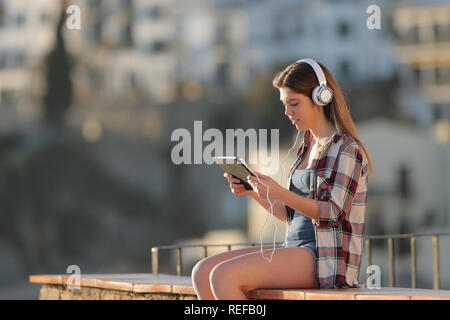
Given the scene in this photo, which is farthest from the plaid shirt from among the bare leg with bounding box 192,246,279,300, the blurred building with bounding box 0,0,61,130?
the blurred building with bounding box 0,0,61,130

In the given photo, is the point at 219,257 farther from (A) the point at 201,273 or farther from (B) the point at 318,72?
(B) the point at 318,72

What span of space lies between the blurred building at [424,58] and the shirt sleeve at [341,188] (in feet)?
183

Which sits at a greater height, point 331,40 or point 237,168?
point 331,40

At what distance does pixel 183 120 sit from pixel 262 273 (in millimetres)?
56044

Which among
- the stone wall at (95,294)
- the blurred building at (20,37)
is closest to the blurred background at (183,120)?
the blurred building at (20,37)

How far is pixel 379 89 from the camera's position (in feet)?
196

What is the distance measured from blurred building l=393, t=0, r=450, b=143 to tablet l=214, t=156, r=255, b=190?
2197 inches

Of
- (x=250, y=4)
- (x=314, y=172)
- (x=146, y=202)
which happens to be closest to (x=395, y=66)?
(x=250, y=4)

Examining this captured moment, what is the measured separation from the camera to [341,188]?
4328 mm

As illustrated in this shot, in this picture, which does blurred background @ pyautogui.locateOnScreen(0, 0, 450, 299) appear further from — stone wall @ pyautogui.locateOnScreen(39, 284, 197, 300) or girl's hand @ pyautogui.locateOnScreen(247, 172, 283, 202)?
girl's hand @ pyautogui.locateOnScreen(247, 172, 283, 202)

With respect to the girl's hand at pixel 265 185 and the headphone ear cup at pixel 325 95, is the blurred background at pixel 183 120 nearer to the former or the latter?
the headphone ear cup at pixel 325 95

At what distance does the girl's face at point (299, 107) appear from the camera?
4469 mm

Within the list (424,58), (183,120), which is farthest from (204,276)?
(424,58)

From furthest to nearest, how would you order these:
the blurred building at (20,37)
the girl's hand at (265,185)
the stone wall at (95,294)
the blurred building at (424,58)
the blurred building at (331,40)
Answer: the blurred building at (20,37), the blurred building at (331,40), the blurred building at (424,58), the stone wall at (95,294), the girl's hand at (265,185)
